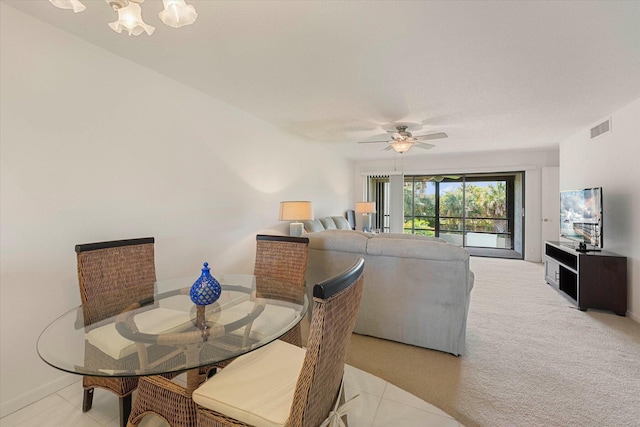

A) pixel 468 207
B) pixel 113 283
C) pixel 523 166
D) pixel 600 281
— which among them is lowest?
pixel 600 281

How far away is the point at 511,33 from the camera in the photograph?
6.31 feet

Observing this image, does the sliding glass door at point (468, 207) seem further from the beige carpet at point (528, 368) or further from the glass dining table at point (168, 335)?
the glass dining table at point (168, 335)

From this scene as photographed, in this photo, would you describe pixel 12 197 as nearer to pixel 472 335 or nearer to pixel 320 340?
pixel 320 340

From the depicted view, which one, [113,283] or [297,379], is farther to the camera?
[113,283]

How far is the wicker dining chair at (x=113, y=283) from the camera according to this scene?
1568mm

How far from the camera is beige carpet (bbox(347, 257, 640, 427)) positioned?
5.69ft

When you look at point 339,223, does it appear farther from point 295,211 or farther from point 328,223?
point 295,211

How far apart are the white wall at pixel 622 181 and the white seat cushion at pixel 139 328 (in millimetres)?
4335

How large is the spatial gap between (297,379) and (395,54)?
7.39 ft

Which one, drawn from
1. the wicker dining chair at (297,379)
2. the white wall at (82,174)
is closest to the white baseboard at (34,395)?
the white wall at (82,174)

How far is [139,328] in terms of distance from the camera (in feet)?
4.77

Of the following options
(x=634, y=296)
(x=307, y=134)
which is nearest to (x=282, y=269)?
(x=307, y=134)

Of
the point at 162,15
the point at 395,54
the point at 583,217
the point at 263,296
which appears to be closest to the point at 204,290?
the point at 263,296

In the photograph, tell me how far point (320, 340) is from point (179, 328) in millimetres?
900
